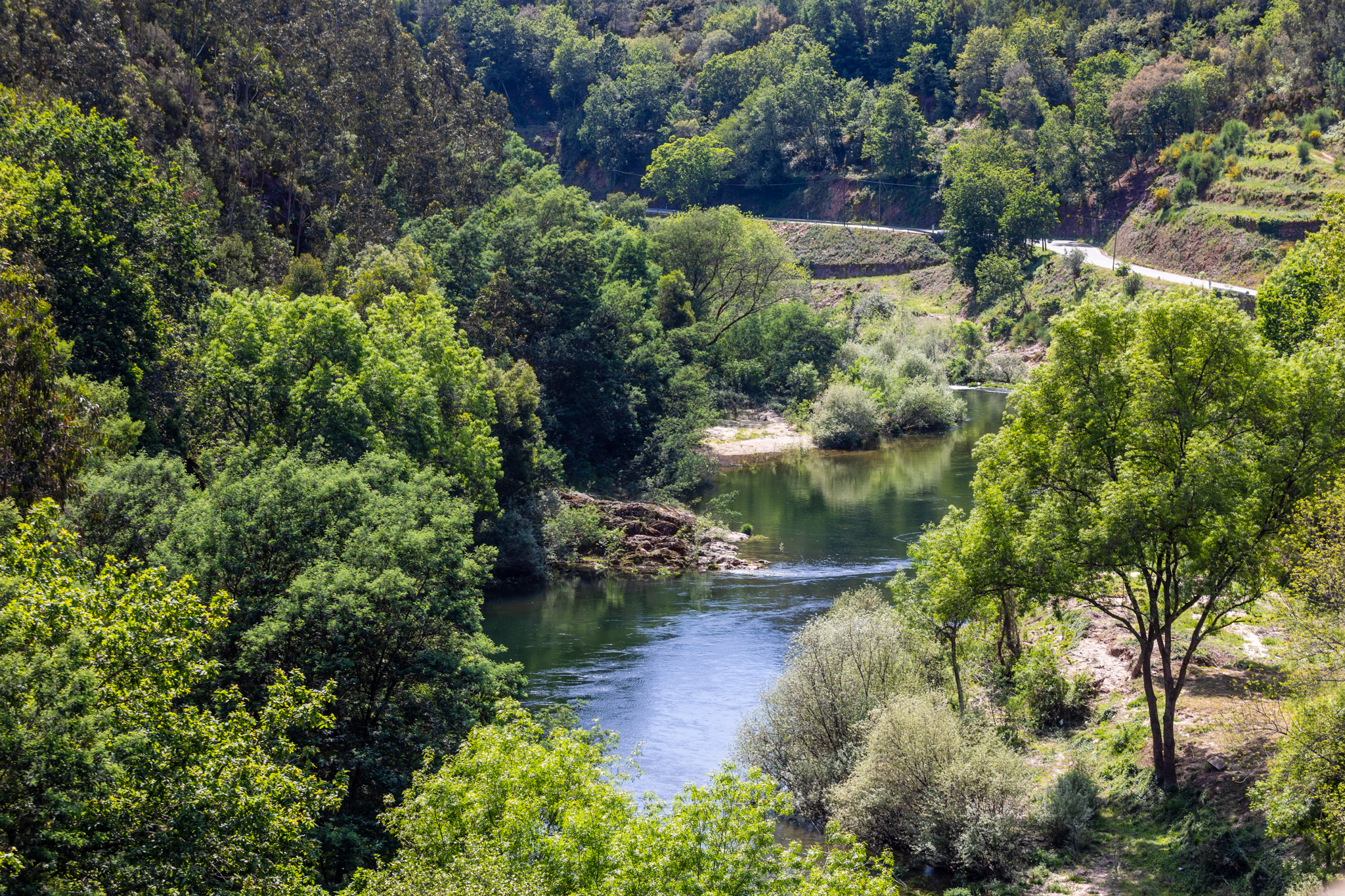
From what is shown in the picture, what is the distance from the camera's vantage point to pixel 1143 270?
3760 inches

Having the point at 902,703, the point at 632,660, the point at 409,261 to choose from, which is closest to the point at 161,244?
the point at 409,261

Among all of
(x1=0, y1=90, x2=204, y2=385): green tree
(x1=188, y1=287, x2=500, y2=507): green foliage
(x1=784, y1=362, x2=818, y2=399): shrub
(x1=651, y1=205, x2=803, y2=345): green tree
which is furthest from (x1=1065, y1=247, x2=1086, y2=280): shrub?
(x1=0, y1=90, x2=204, y2=385): green tree

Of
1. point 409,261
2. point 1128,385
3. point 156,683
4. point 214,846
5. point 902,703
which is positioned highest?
point 409,261

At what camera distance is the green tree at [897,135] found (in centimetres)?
12706

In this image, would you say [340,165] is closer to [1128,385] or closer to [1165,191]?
[1128,385]

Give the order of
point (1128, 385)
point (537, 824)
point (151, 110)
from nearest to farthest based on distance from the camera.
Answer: point (537, 824)
point (1128, 385)
point (151, 110)

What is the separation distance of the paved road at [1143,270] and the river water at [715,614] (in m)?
29.9

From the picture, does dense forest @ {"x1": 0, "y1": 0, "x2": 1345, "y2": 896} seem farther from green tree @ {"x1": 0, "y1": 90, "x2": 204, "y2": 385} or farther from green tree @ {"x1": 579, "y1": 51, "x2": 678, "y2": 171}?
green tree @ {"x1": 579, "y1": 51, "x2": 678, "y2": 171}

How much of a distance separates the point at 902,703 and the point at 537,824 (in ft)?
38.3

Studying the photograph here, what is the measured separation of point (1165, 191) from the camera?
3947 inches

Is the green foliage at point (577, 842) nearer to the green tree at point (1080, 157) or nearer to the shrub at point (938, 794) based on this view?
the shrub at point (938, 794)

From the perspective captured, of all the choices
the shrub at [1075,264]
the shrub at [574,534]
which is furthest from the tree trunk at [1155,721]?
the shrub at [1075,264]

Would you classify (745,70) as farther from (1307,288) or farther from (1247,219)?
(1307,288)

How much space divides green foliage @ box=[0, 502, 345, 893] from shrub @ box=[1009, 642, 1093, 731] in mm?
20150
